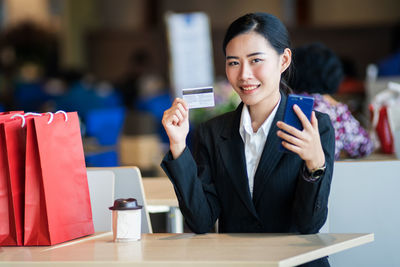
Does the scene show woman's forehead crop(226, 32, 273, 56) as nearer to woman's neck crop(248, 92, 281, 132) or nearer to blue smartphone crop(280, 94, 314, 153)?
woman's neck crop(248, 92, 281, 132)

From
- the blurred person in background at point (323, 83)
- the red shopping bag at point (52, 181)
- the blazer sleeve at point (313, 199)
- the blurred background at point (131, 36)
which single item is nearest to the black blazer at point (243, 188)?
the blazer sleeve at point (313, 199)

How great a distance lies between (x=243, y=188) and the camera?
1.83 m

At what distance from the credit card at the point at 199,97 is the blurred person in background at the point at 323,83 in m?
1.20

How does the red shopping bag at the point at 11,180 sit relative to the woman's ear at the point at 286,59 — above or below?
below

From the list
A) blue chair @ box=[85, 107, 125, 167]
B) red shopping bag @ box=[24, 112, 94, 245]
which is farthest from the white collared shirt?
blue chair @ box=[85, 107, 125, 167]

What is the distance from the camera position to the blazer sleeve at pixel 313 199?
1.68 m

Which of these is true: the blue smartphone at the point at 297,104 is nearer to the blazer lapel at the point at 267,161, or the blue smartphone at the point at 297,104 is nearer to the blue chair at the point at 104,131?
the blazer lapel at the point at 267,161

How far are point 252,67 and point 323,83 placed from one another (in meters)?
1.17

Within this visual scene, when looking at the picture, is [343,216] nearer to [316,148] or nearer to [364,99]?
[316,148]

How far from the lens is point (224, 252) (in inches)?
58.7

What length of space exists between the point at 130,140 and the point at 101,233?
A: 22.8 ft

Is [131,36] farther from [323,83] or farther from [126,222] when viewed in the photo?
[126,222]

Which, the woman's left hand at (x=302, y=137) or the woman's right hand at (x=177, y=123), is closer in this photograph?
the woman's left hand at (x=302, y=137)

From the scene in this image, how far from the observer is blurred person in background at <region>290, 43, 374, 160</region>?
2872 millimetres
